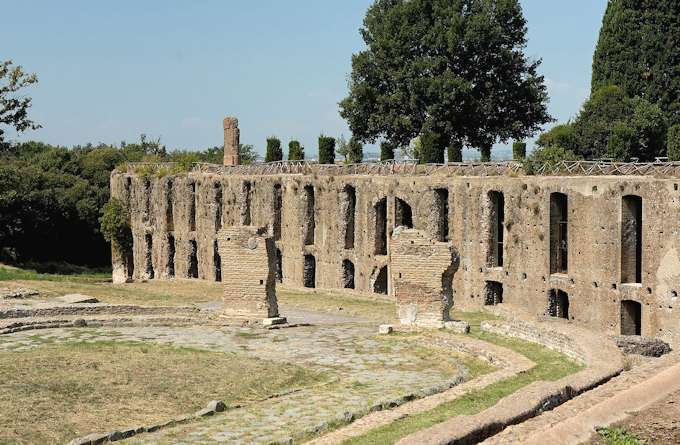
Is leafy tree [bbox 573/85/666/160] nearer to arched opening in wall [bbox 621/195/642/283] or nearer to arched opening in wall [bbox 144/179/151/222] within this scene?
arched opening in wall [bbox 621/195/642/283]

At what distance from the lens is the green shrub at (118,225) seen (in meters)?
60.4

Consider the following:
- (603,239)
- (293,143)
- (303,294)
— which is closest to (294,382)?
(603,239)

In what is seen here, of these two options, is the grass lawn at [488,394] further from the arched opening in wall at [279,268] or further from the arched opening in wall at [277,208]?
the arched opening in wall at [277,208]

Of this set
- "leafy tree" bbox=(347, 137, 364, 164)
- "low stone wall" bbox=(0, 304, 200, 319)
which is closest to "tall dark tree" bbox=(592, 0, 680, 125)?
"leafy tree" bbox=(347, 137, 364, 164)

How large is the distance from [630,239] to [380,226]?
45.4 feet

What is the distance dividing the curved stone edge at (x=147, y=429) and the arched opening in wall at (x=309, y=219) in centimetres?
2996

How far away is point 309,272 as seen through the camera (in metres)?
48.7

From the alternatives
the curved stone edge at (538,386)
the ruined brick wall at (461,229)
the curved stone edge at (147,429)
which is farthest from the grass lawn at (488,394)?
the ruined brick wall at (461,229)

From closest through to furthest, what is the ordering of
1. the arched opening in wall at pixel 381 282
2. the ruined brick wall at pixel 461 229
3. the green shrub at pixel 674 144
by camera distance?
1. the ruined brick wall at pixel 461 229
2. the green shrub at pixel 674 144
3. the arched opening in wall at pixel 381 282

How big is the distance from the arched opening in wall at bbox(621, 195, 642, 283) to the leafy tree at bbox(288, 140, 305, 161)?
22661 mm

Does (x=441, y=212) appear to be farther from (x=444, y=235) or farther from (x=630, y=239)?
(x=630, y=239)

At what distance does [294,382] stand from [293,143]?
33.0 meters

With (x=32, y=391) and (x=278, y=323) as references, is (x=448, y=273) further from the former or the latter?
(x=32, y=391)

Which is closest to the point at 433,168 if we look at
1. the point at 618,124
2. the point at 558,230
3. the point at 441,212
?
the point at 441,212
